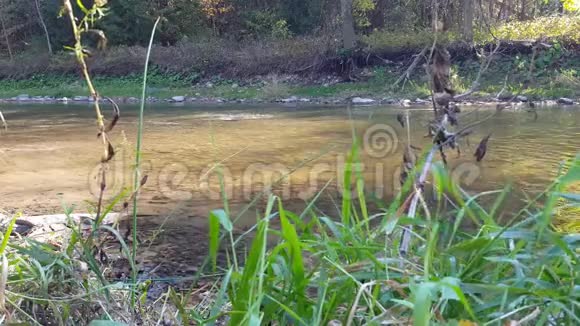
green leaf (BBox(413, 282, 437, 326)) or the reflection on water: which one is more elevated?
green leaf (BBox(413, 282, 437, 326))

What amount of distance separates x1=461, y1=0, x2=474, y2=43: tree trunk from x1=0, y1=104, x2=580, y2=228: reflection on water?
2590mm

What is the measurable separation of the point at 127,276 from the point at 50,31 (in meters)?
21.3

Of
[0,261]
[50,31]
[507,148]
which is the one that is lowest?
[507,148]

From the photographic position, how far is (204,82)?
55.0 ft

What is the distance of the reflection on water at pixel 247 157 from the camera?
12.3 feet

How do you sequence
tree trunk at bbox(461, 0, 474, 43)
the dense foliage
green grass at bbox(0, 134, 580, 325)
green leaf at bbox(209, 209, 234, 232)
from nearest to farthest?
green grass at bbox(0, 134, 580, 325) → green leaf at bbox(209, 209, 234, 232) → tree trunk at bbox(461, 0, 474, 43) → the dense foliage

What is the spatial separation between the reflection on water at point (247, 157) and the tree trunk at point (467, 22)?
2.59 metres

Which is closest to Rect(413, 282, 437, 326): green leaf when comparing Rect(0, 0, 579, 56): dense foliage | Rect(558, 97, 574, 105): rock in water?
Rect(558, 97, 574, 105): rock in water

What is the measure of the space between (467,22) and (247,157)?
7.82 meters

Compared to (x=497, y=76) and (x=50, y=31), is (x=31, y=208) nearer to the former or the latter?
(x=497, y=76)

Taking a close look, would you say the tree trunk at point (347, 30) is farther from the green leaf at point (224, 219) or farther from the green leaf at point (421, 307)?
A: the green leaf at point (421, 307)

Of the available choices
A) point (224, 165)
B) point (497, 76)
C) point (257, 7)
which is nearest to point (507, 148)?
point (224, 165)

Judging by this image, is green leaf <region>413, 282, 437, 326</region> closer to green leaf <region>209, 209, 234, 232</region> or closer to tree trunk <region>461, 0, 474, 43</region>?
green leaf <region>209, 209, 234, 232</region>

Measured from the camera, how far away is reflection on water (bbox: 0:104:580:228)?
12.3ft
